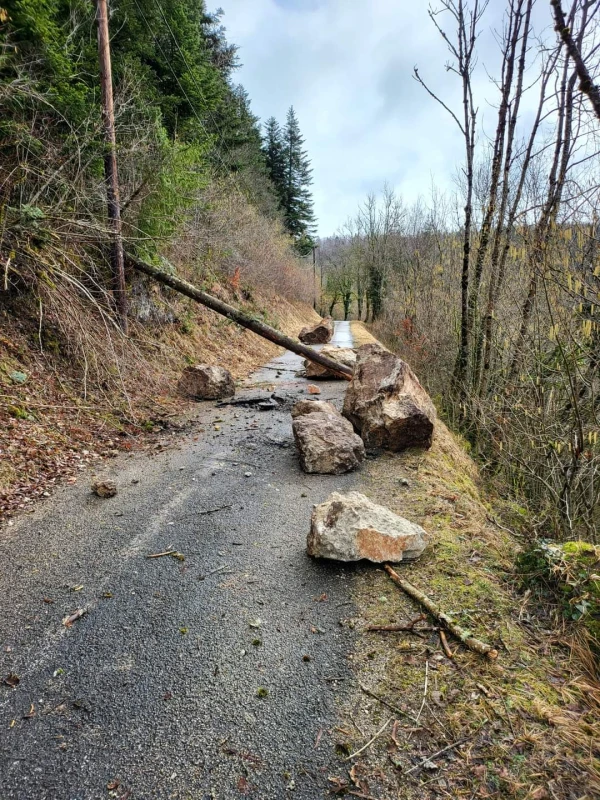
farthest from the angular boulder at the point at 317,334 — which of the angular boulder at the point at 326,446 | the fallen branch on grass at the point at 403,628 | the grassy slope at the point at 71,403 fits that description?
the fallen branch on grass at the point at 403,628

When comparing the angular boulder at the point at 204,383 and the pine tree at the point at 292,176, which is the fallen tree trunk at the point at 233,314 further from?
the pine tree at the point at 292,176

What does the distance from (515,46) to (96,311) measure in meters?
7.91

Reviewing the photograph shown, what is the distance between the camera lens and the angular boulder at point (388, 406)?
5.41 metres

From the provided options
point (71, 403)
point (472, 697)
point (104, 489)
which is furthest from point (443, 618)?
point (71, 403)

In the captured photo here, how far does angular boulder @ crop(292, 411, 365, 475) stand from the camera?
→ 16.0ft

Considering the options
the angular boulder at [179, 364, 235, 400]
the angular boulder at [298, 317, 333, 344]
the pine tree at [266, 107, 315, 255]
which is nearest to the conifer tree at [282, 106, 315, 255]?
the pine tree at [266, 107, 315, 255]

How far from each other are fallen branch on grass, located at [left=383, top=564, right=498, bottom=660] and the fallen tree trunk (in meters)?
6.80

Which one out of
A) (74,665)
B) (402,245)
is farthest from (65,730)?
(402,245)

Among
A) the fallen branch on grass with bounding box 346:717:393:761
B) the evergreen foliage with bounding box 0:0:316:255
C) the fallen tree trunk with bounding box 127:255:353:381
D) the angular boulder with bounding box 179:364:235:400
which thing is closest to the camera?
the fallen branch on grass with bounding box 346:717:393:761

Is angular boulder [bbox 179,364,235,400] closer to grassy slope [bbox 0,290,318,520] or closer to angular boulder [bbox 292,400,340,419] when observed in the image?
grassy slope [bbox 0,290,318,520]

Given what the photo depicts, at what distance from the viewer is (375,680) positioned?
7.09 ft

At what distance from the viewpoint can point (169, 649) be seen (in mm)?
2332

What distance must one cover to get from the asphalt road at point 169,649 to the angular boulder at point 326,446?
703mm

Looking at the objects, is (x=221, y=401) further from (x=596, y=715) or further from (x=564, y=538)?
(x=596, y=715)
